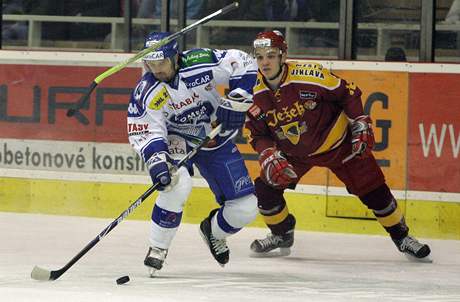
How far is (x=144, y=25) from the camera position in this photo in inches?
339

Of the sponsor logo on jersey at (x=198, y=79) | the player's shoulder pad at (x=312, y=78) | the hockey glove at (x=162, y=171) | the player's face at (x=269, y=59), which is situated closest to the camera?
the hockey glove at (x=162, y=171)

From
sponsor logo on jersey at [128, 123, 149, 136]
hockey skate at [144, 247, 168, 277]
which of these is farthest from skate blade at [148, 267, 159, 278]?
sponsor logo on jersey at [128, 123, 149, 136]

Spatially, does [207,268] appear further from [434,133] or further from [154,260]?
[434,133]

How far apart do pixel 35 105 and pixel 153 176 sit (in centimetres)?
260

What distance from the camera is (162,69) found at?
20.6 feet

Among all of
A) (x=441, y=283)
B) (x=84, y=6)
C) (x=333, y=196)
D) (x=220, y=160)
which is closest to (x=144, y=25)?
(x=84, y=6)

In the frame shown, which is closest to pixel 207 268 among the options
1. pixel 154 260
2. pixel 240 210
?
pixel 240 210

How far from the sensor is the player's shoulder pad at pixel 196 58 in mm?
6383

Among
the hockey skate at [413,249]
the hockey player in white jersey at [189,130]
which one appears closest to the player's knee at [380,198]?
the hockey skate at [413,249]

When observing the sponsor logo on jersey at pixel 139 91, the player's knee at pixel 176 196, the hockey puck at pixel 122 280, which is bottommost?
the hockey puck at pixel 122 280

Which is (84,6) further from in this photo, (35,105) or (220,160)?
(220,160)

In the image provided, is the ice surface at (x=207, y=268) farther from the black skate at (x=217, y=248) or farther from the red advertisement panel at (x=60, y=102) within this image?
the red advertisement panel at (x=60, y=102)

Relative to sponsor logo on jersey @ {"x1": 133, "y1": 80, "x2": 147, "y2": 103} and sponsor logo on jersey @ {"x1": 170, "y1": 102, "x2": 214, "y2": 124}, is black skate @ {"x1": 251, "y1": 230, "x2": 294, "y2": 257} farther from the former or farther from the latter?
sponsor logo on jersey @ {"x1": 133, "y1": 80, "x2": 147, "y2": 103}

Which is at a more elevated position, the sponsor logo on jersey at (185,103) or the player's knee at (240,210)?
the sponsor logo on jersey at (185,103)
